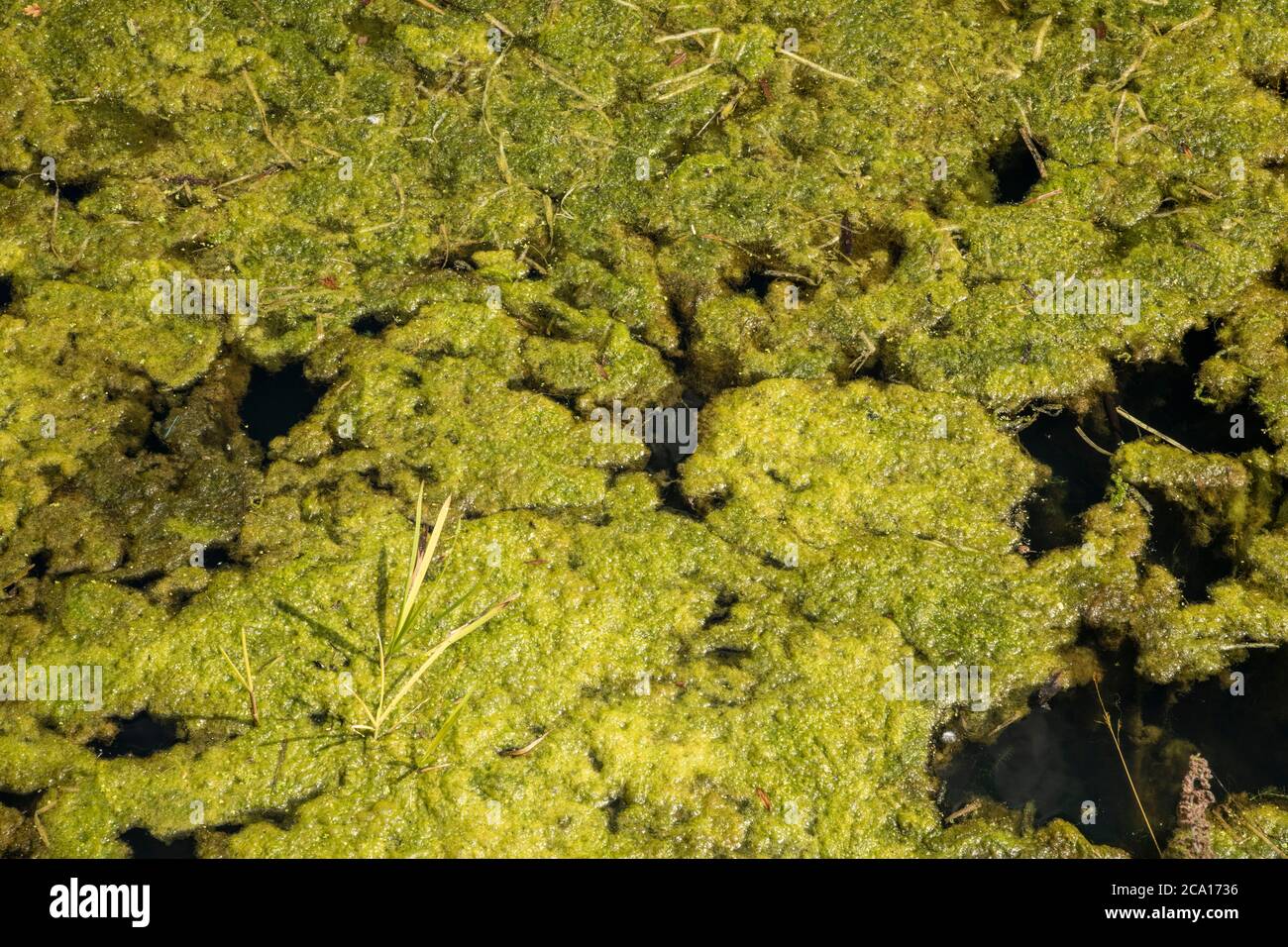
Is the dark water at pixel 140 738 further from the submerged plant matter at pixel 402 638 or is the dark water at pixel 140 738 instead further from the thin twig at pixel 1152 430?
the thin twig at pixel 1152 430

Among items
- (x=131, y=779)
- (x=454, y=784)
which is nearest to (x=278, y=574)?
(x=131, y=779)

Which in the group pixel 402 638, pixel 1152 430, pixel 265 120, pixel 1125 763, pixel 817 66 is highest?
pixel 817 66

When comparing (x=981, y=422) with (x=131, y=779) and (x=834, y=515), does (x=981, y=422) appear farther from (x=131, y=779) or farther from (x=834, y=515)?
(x=131, y=779)

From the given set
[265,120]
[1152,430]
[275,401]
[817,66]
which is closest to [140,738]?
[275,401]

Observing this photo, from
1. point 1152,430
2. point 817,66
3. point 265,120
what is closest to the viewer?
point 1152,430

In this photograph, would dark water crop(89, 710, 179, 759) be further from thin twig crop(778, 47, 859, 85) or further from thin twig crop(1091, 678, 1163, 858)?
thin twig crop(778, 47, 859, 85)

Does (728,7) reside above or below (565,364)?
above

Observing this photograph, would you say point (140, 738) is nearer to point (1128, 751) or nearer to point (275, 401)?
point (275, 401)
